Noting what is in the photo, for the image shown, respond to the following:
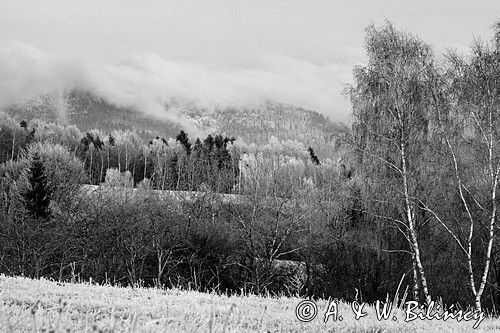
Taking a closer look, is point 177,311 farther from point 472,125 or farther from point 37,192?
point 37,192

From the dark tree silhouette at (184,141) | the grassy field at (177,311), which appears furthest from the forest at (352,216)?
the dark tree silhouette at (184,141)

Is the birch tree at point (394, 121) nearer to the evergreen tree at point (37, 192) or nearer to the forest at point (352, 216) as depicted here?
the forest at point (352, 216)

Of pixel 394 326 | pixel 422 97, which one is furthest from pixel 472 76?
pixel 394 326

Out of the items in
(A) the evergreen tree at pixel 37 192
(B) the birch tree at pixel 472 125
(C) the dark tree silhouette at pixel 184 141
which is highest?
(C) the dark tree silhouette at pixel 184 141

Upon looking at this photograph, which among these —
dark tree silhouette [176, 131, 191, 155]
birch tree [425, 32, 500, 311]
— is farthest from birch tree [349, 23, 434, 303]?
dark tree silhouette [176, 131, 191, 155]

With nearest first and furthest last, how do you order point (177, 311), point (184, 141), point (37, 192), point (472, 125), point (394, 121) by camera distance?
point (177, 311)
point (472, 125)
point (394, 121)
point (37, 192)
point (184, 141)

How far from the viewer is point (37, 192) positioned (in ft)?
155

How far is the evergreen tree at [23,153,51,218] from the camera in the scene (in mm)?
45906

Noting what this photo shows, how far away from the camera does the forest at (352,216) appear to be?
16250 millimetres

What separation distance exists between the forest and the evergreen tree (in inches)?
4.2

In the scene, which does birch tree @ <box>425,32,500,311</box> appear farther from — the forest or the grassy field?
the grassy field

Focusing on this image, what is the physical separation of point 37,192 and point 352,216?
1305 inches

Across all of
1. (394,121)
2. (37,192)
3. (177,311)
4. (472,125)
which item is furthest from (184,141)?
(177,311)

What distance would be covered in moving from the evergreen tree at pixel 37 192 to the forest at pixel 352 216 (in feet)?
0.35
